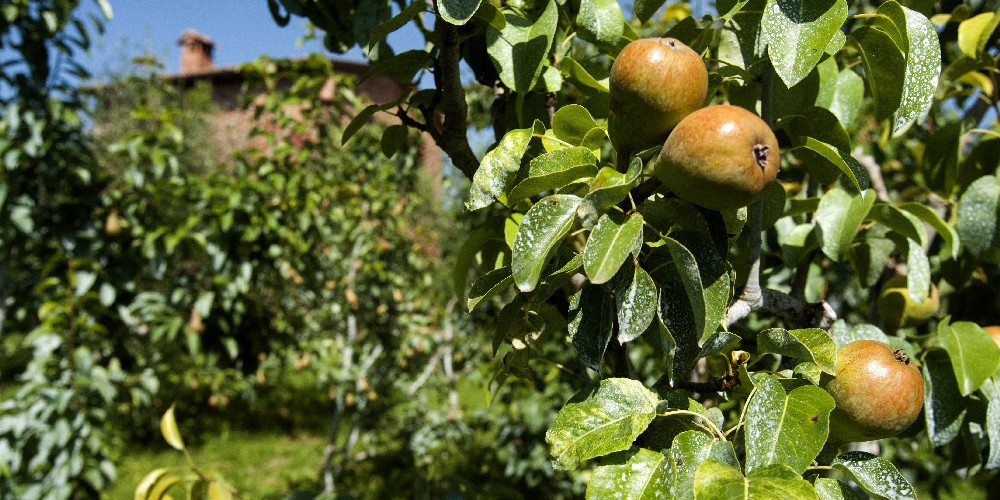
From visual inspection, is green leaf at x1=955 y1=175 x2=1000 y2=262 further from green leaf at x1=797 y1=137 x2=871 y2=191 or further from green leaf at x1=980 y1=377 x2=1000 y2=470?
green leaf at x1=797 y1=137 x2=871 y2=191

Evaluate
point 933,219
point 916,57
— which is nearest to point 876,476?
point 916,57

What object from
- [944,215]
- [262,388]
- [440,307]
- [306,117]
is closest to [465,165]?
[944,215]

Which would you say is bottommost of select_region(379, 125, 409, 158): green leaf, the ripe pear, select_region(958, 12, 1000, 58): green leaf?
select_region(958, 12, 1000, 58): green leaf

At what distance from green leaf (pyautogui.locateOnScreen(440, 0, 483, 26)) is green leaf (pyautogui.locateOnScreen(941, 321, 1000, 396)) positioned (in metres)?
0.77

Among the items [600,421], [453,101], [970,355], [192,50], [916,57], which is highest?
[192,50]

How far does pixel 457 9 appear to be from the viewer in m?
0.68

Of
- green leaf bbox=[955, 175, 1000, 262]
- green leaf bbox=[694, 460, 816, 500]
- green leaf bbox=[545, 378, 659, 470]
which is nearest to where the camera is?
green leaf bbox=[694, 460, 816, 500]

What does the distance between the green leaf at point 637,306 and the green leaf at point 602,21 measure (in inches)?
14.7

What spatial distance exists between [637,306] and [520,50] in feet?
1.17

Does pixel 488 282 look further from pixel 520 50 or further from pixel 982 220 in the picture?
pixel 982 220

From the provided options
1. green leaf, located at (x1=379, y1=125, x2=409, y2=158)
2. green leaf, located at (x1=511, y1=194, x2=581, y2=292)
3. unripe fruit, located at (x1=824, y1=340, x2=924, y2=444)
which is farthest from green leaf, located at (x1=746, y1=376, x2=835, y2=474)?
green leaf, located at (x1=379, y1=125, x2=409, y2=158)

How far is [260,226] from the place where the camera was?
10.3 ft

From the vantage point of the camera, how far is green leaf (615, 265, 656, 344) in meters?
0.64

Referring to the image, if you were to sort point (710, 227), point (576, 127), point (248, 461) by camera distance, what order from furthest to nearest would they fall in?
point (248, 461) < point (576, 127) < point (710, 227)
